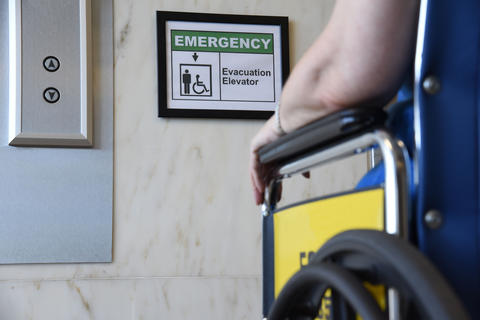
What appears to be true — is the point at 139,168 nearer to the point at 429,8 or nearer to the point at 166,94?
the point at 166,94

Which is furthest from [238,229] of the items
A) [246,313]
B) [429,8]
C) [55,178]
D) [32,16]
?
[429,8]

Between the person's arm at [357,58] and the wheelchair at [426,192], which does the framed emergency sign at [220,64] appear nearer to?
the person's arm at [357,58]

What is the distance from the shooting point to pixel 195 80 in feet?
6.91

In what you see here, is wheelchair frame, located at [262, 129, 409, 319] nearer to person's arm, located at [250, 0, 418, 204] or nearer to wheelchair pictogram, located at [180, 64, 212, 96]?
person's arm, located at [250, 0, 418, 204]

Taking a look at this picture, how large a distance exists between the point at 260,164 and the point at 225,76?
1.17 metres

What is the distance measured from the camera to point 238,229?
2.09m

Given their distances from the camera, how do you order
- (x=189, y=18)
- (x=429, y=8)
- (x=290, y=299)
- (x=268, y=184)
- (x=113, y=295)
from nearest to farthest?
(x=429, y=8), (x=290, y=299), (x=268, y=184), (x=113, y=295), (x=189, y=18)

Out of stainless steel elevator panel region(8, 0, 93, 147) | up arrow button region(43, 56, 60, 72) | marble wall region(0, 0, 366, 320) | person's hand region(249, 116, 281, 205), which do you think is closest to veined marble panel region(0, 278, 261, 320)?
marble wall region(0, 0, 366, 320)

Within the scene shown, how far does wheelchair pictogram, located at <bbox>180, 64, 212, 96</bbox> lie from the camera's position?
2098 mm

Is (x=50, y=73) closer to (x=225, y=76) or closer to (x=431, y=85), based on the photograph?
(x=225, y=76)

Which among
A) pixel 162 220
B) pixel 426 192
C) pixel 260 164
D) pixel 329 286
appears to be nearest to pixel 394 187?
pixel 426 192

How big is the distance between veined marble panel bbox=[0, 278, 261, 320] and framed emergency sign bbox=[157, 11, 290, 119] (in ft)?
1.89

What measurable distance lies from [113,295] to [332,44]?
4.99 feet

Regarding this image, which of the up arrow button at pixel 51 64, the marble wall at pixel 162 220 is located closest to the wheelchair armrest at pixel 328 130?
the marble wall at pixel 162 220
